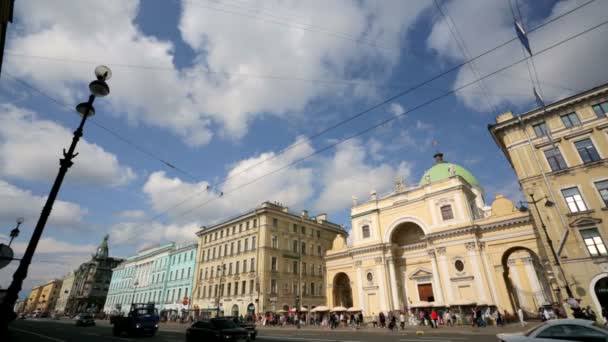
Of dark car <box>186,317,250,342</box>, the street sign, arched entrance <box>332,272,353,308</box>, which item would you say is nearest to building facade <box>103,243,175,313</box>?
arched entrance <box>332,272,353,308</box>

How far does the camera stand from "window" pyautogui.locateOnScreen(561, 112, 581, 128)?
2282 cm

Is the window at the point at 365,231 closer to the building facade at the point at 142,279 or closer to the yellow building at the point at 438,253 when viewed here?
the yellow building at the point at 438,253

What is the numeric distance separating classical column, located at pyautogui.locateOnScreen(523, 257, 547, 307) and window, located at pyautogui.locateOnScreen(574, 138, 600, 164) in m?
13.3

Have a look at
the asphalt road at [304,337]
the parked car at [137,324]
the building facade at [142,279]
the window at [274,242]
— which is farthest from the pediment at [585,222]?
the building facade at [142,279]

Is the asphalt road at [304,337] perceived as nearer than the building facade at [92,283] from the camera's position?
Yes

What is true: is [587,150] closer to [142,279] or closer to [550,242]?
[550,242]

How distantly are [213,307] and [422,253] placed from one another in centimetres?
3219

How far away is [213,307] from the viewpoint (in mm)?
44844

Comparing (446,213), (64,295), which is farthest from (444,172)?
(64,295)

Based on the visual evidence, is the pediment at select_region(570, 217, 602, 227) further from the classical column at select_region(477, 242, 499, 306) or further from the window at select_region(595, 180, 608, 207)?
the classical column at select_region(477, 242, 499, 306)

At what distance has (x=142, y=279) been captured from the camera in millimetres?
63375

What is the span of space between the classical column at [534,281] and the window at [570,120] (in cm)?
1488

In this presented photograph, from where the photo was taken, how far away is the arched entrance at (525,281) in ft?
96.6

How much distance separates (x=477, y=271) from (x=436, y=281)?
436cm
